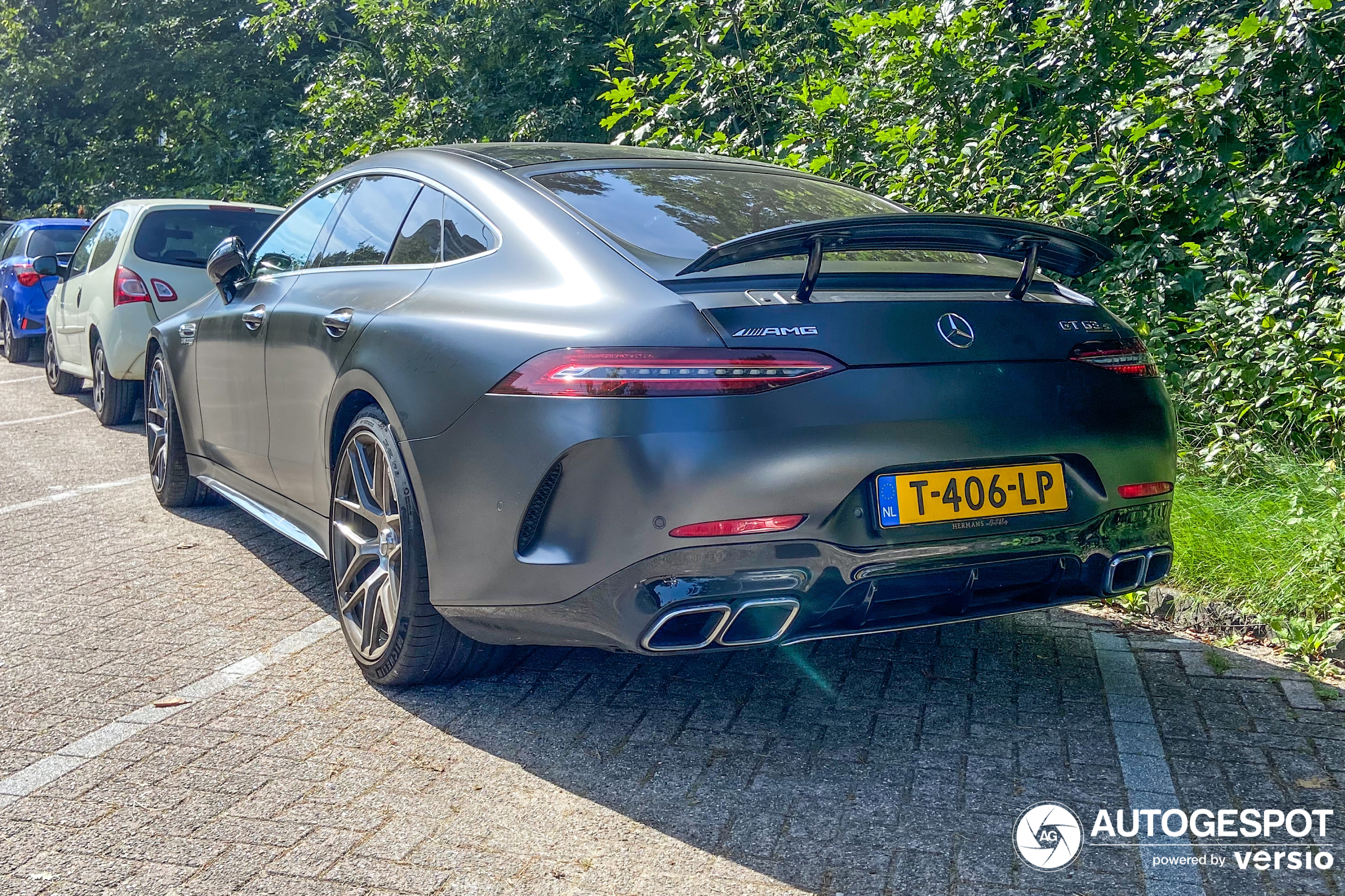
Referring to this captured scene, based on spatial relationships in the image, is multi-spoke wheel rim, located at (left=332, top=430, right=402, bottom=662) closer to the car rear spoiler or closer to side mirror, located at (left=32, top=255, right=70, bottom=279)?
the car rear spoiler

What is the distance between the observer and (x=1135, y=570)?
325cm

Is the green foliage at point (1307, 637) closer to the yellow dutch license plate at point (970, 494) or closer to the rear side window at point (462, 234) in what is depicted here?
the yellow dutch license plate at point (970, 494)

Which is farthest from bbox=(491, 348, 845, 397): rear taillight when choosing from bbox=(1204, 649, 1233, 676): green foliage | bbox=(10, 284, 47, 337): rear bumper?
bbox=(10, 284, 47, 337): rear bumper

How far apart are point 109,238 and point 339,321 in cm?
659

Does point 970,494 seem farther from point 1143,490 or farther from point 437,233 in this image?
point 437,233

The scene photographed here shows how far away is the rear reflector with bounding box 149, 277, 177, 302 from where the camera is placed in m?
8.75

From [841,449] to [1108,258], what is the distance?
113 cm

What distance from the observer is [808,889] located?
8.21ft

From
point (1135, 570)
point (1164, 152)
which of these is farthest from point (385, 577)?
point (1164, 152)

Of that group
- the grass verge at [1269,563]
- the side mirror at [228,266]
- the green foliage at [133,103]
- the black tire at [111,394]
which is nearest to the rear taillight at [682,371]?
the grass verge at [1269,563]

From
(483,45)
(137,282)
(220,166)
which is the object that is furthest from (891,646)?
(220,166)

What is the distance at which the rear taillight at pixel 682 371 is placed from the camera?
275 centimetres

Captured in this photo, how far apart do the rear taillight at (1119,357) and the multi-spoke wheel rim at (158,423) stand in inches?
173

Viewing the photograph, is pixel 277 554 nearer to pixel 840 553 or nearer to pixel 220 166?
pixel 840 553
